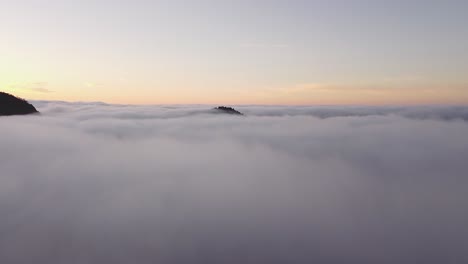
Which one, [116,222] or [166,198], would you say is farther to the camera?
[166,198]

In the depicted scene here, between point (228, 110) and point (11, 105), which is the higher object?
point (228, 110)

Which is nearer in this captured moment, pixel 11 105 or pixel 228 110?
pixel 11 105

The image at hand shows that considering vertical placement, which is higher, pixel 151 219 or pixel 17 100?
pixel 17 100

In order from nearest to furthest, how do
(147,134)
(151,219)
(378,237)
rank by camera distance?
(378,237), (151,219), (147,134)

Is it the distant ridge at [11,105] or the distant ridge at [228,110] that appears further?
the distant ridge at [228,110]

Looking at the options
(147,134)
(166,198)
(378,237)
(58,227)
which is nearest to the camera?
(58,227)

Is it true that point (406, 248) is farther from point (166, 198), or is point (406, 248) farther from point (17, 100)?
point (17, 100)

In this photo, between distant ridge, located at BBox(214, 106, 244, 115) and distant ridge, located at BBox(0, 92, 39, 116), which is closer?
distant ridge, located at BBox(0, 92, 39, 116)

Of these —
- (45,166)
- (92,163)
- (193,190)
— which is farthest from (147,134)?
(193,190)
